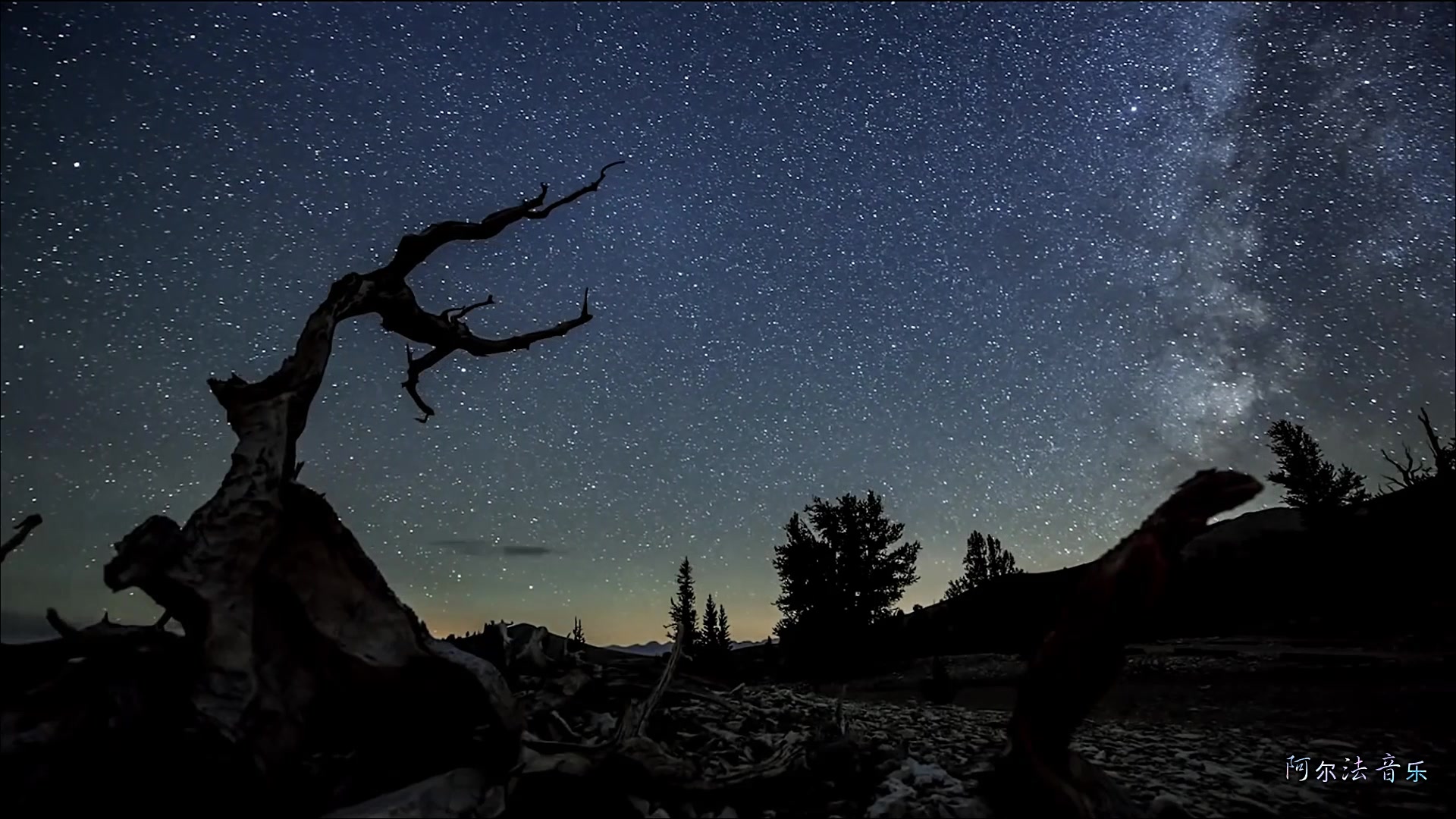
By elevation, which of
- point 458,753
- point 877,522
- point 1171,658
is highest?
point 877,522

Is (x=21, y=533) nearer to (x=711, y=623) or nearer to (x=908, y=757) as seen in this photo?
(x=908, y=757)

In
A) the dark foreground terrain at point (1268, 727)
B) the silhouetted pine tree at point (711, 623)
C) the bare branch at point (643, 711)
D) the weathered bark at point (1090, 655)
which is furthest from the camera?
the silhouetted pine tree at point (711, 623)

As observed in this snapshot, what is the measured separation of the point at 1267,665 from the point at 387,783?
21.1 meters

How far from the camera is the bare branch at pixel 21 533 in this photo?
506 cm

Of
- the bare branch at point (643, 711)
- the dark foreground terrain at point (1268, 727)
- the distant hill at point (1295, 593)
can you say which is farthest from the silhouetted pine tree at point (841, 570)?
the bare branch at point (643, 711)

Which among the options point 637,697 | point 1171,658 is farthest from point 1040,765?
point 1171,658

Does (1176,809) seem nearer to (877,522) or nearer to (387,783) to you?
(387,783)

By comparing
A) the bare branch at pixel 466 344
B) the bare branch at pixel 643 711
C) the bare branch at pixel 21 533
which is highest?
the bare branch at pixel 466 344

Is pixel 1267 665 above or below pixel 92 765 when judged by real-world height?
below

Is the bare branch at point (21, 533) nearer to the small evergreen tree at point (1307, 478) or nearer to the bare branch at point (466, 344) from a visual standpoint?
the bare branch at point (466, 344)

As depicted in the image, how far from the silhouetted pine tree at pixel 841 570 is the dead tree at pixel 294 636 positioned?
31.8 metres

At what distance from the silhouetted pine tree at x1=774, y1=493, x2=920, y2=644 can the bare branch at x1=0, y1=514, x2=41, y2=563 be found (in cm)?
3317

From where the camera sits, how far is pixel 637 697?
7680 millimetres

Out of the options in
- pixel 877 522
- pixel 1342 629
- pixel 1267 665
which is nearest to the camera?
pixel 1267 665
